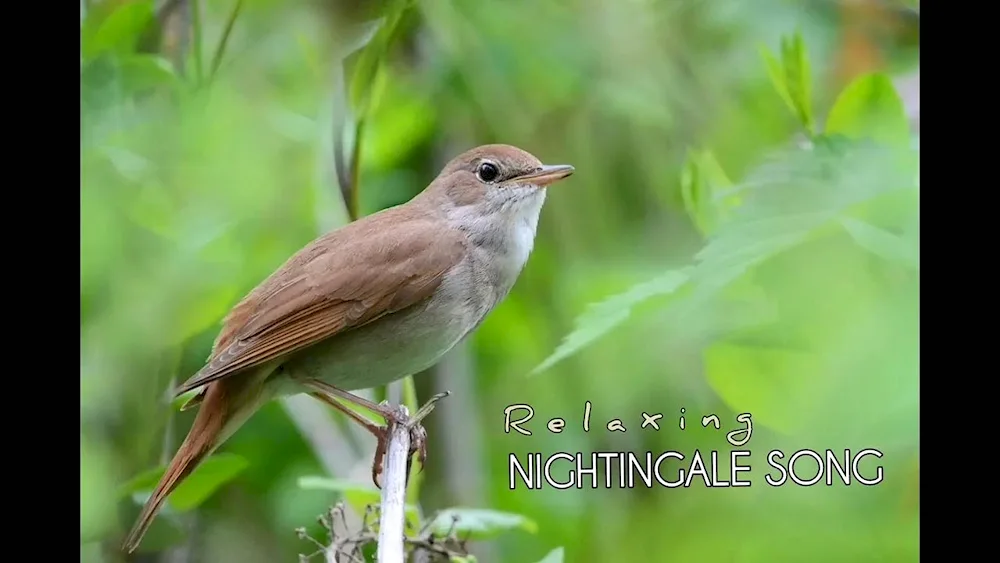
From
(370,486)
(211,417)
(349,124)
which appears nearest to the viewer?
(211,417)

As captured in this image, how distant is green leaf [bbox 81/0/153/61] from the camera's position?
76.4 inches

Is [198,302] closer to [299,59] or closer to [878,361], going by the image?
[299,59]

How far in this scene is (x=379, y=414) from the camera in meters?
1.74

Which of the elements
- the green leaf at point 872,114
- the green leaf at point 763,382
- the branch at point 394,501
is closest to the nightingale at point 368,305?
the branch at point 394,501

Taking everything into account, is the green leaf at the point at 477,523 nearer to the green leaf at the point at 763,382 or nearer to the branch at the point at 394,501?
the branch at the point at 394,501

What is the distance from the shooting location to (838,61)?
2.02 meters

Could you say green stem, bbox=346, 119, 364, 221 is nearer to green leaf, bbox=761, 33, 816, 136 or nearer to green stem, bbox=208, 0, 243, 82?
green stem, bbox=208, 0, 243, 82

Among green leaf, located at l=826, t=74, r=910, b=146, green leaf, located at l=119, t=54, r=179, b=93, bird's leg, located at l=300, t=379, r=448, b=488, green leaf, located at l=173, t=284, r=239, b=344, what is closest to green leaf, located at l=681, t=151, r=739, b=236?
green leaf, located at l=826, t=74, r=910, b=146

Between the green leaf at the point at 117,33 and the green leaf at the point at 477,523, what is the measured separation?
1039 millimetres

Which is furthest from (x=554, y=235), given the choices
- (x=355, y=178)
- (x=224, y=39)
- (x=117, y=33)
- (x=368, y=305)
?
(x=117, y=33)

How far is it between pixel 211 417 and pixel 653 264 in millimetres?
838

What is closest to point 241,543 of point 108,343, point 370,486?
point 370,486

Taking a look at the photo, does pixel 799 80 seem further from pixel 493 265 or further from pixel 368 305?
pixel 368 305

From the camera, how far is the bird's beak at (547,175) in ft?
5.65
